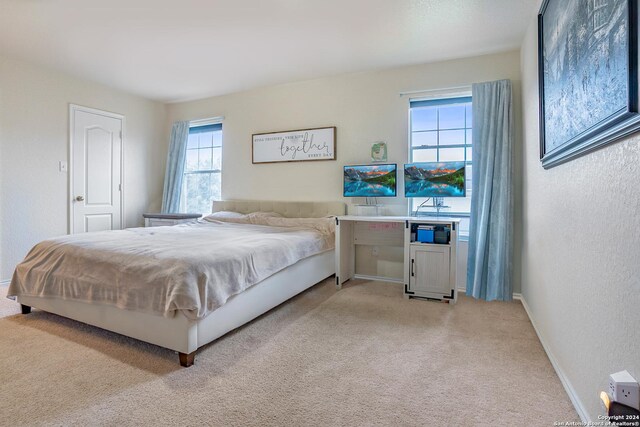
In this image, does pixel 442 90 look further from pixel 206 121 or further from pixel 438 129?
pixel 206 121

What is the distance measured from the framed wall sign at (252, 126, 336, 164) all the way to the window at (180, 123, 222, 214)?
2.64 feet

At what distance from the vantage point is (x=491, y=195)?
3.28 metres

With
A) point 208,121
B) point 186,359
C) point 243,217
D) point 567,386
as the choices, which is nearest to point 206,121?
point 208,121

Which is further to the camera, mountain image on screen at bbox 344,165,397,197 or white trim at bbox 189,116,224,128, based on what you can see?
white trim at bbox 189,116,224,128

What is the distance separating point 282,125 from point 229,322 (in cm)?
295

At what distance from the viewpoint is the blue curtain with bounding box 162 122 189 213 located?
5133 mm

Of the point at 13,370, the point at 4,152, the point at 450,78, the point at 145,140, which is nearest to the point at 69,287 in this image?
the point at 13,370

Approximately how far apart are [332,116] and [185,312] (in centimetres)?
302

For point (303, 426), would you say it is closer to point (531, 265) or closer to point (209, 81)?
point (531, 265)

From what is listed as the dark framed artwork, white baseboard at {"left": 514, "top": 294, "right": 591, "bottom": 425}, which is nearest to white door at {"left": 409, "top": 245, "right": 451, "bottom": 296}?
white baseboard at {"left": 514, "top": 294, "right": 591, "bottom": 425}

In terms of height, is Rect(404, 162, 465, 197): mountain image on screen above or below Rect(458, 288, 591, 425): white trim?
above

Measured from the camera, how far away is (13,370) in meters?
1.86

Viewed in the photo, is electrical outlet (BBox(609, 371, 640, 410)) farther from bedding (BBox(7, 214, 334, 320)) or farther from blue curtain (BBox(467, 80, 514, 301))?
blue curtain (BBox(467, 80, 514, 301))

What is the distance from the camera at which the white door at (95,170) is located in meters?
4.27
